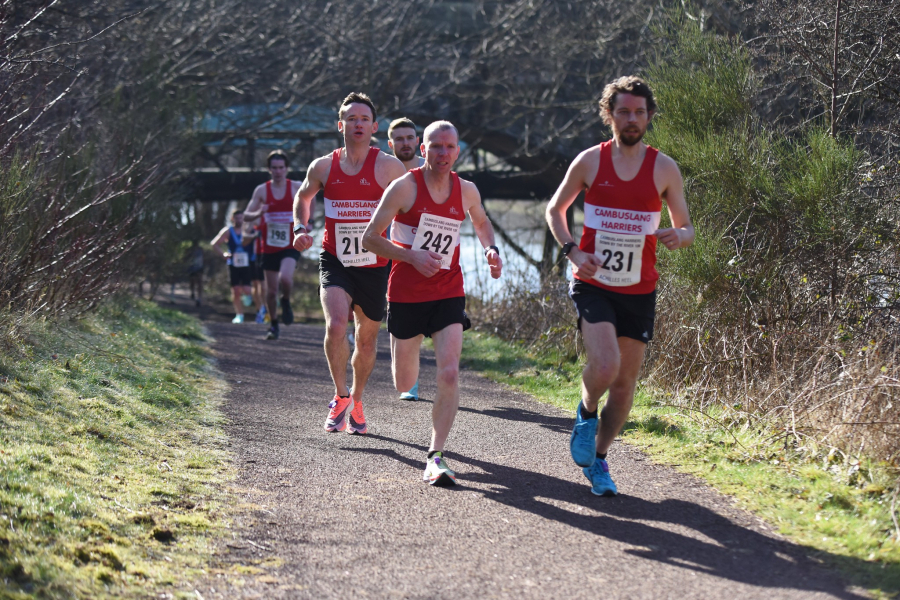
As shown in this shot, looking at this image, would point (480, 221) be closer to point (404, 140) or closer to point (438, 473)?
point (438, 473)

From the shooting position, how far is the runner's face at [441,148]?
513cm

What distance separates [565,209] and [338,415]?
8.40ft

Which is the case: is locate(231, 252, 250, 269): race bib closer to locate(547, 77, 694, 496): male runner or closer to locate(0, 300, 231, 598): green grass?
locate(0, 300, 231, 598): green grass

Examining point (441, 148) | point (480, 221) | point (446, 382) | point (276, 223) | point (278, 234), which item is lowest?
point (446, 382)

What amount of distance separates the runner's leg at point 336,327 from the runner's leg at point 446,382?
1.31m

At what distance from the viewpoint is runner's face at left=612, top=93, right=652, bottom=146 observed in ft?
15.6

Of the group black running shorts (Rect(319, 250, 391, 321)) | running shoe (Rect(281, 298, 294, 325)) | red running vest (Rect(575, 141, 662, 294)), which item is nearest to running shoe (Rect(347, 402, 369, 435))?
black running shorts (Rect(319, 250, 391, 321))

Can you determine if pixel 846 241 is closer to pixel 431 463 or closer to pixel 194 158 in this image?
pixel 431 463

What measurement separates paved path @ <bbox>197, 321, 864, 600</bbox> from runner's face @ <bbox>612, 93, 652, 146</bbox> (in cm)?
182

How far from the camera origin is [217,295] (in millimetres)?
26609

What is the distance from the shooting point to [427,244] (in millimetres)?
5270

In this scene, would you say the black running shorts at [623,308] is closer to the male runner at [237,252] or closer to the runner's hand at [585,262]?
the runner's hand at [585,262]

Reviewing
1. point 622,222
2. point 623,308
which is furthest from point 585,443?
point 622,222

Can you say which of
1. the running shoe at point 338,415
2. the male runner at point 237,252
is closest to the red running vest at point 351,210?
the running shoe at point 338,415
